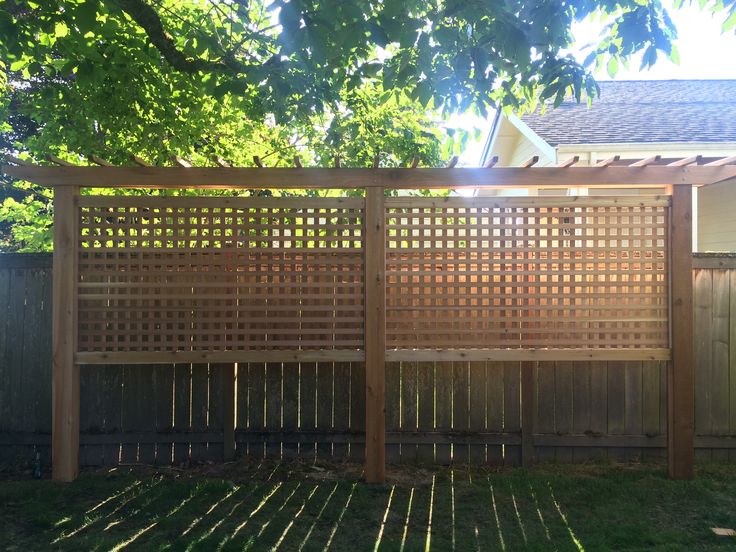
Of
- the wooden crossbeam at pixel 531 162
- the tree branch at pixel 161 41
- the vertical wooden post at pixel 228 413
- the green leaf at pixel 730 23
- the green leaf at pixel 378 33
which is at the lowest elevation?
the vertical wooden post at pixel 228 413

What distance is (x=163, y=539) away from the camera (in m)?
3.34

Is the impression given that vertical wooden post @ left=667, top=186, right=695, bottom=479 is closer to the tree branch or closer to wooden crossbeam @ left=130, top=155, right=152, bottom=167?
the tree branch

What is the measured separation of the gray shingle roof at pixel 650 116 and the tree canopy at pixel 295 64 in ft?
10.4

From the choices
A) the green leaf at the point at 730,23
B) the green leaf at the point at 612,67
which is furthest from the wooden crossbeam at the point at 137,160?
the green leaf at the point at 730,23

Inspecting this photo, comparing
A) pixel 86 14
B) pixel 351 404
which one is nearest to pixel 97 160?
pixel 86 14

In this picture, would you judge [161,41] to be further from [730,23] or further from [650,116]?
[650,116]

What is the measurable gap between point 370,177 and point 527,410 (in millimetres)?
2249

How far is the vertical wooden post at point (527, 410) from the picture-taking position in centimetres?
477

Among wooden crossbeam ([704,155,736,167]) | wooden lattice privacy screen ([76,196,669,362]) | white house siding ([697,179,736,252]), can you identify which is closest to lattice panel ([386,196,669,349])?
wooden lattice privacy screen ([76,196,669,362])

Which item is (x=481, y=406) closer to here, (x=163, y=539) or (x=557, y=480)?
(x=557, y=480)

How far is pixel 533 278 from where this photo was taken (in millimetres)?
4426

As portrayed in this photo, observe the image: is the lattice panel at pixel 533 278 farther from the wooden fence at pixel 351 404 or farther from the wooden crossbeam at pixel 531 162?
the wooden fence at pixel 351 404

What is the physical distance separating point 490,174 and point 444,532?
237cm

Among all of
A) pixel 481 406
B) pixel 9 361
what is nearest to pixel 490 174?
pixel 481 406
